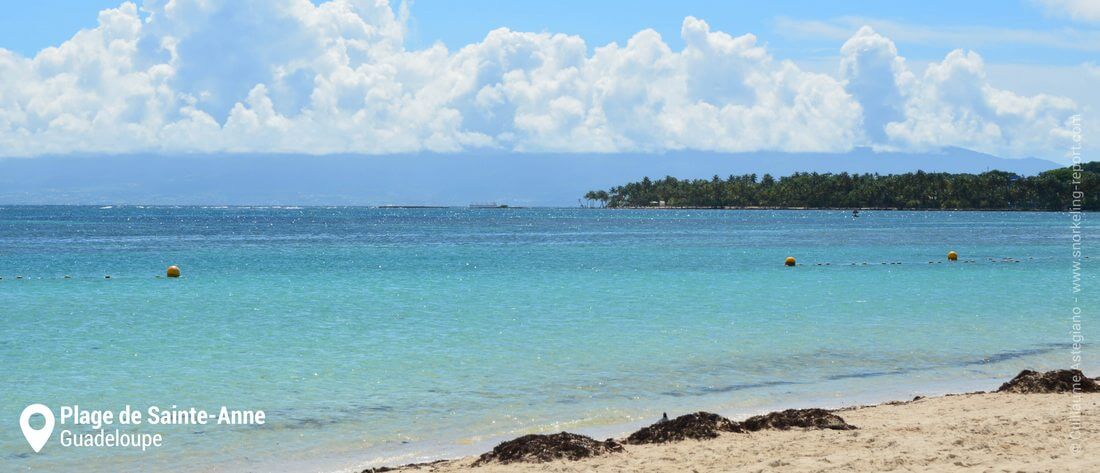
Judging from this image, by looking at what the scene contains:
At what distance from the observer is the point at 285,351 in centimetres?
2430

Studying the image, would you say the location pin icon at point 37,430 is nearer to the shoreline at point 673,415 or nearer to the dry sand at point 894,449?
the shoreline at point 673,415

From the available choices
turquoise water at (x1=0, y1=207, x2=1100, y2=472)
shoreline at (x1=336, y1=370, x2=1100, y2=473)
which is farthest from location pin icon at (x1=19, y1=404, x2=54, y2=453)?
shoreline at (x1=336, y1=370, x2=1100, y2=473)

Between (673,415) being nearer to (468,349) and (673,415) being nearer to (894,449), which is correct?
(894,449)

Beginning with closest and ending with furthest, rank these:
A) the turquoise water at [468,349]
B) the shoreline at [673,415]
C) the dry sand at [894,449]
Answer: the dry sand at [894,449] < the shoreline at [673,415] < the turquoise water at [468,349]

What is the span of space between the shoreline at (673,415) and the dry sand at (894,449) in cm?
5

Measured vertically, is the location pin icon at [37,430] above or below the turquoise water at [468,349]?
above

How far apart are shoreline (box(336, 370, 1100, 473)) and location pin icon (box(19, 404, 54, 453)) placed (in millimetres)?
4522

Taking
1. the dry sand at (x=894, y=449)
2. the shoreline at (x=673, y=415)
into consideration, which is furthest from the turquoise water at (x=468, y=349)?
the dry sand at (x=894, y=449)

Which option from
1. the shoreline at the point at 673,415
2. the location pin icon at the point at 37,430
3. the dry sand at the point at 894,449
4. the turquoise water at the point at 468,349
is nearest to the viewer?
the dry sand at the point at 894,449

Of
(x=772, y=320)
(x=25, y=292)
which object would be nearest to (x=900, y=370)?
(x=772, y=320)

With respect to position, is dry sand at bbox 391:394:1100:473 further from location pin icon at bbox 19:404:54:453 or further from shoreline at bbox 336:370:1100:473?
location pin icon at bbox 19:404:54:453

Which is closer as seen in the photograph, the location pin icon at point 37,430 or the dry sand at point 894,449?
the dry sand at point 894,449

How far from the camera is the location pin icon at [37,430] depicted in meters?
15.0

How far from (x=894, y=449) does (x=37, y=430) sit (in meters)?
12.0
